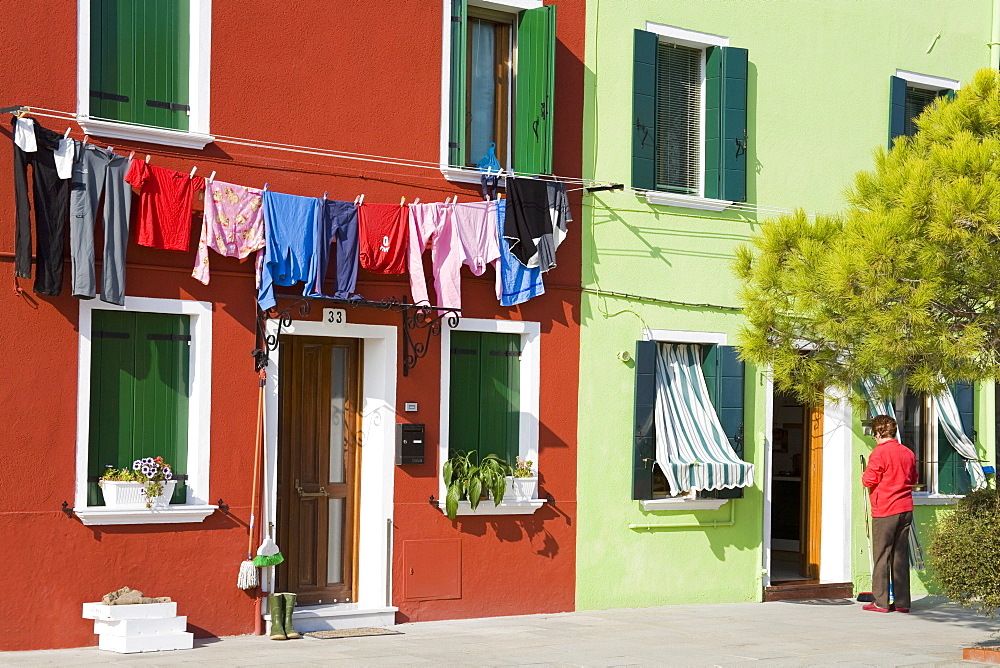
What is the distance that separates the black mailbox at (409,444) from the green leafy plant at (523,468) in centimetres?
104

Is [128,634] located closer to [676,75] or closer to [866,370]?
[866,370]

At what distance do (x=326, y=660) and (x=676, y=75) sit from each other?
23.4 ft

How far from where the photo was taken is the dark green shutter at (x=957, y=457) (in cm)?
1538

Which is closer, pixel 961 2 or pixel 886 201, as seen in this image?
pixel 886 201

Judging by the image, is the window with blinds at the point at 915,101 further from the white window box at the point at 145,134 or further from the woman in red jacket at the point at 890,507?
the white window box at the point at 145,134

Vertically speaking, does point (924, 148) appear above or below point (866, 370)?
above

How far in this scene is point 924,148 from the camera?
1020 cm

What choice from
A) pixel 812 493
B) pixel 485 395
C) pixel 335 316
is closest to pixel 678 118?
pixel 485 395

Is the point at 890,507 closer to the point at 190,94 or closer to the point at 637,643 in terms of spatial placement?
the point at 637,643

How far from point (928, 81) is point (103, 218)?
961 centimetres

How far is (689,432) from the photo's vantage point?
43.8 feet

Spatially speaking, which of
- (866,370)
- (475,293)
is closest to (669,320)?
(475,293)

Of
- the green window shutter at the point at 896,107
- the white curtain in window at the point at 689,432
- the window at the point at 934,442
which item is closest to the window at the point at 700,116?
the white curtain in window at the point at 689,432

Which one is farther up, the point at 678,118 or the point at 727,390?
the point at 678,118
